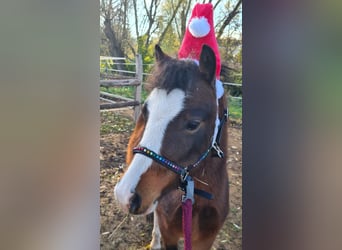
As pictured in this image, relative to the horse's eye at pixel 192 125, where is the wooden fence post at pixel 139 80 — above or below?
above

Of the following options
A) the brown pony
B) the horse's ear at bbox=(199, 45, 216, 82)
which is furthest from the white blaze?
the horse's ear at bbox=(199, 45, 216, 82)

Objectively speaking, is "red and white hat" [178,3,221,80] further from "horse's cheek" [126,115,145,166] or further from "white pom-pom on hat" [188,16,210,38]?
"horse's cheek" [126,115,145,166]

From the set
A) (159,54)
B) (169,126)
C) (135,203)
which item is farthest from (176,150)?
(159,54)

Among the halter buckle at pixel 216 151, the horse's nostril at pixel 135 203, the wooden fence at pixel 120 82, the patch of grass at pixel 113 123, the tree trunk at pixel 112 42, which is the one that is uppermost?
the tree trunk at pixel 112 42

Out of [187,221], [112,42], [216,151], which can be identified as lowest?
[187,221]

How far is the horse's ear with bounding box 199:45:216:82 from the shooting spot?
1.04m

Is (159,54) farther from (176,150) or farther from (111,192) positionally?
(111,192)

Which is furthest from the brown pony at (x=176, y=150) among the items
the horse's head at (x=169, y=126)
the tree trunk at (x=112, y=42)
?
the tree trunk at (x=112, y=42)

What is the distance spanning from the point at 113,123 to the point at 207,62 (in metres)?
0.33

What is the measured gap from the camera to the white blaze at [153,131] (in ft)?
3.22

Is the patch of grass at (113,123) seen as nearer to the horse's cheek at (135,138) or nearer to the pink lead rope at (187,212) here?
the horse's cheek at (135,138)

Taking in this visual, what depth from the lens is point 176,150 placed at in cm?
101

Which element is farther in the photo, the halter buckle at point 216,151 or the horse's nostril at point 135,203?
the halter buckle at point 216,151
